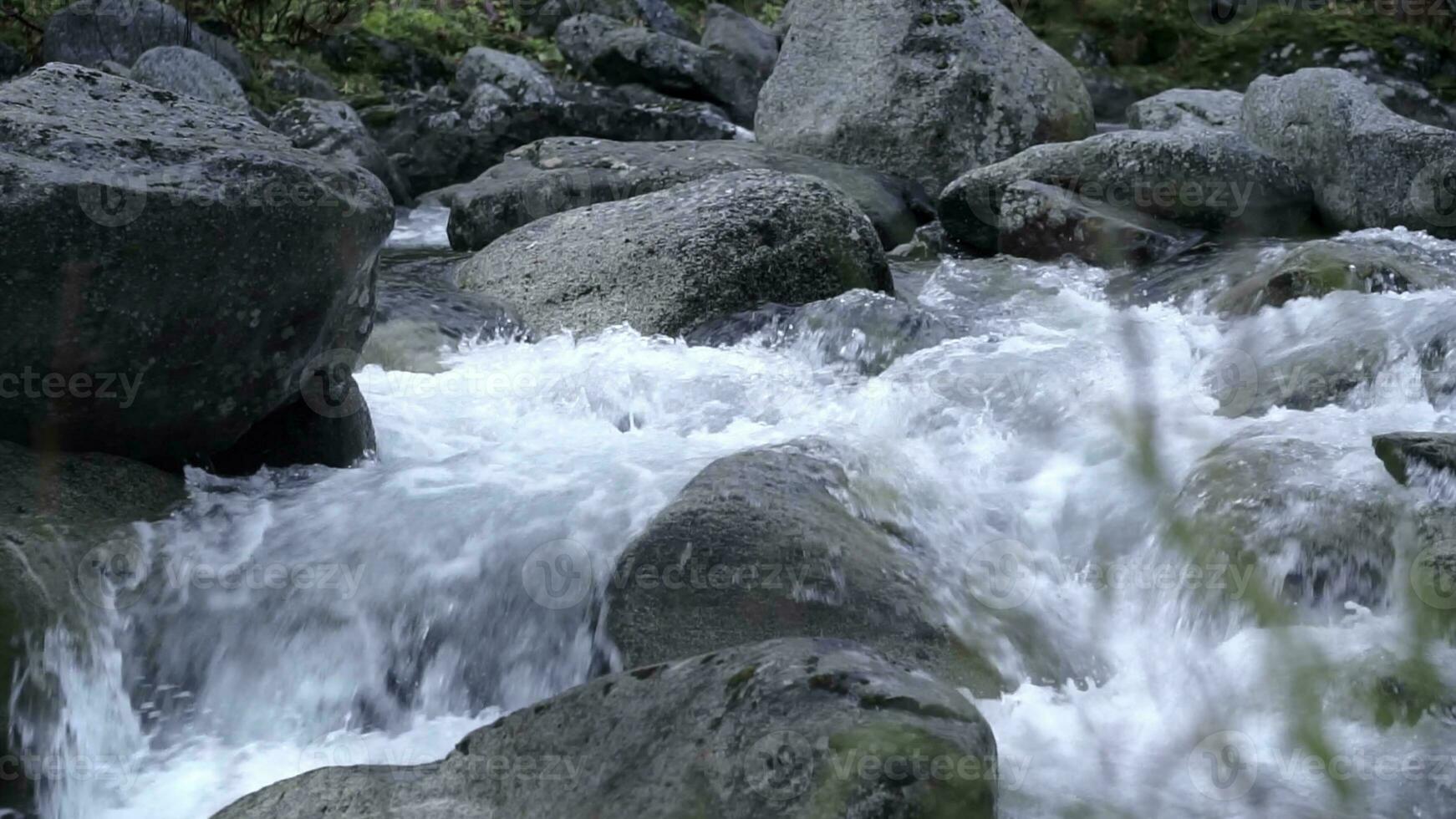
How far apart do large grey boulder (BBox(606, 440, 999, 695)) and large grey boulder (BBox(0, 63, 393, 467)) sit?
1188 mm

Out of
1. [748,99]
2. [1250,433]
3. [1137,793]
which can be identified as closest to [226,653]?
[1137,793]

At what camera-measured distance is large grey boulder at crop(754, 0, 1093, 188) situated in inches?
352

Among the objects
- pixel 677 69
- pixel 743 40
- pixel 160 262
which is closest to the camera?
pixel 160 262

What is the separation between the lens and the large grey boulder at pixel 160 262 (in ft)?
11.3

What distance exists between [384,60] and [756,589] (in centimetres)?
1142

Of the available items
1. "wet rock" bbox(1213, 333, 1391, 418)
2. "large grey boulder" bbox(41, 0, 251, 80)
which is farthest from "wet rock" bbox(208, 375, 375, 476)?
"large grey boulder" bbox(41, 0, 251, 80)

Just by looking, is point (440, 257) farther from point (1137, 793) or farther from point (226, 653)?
point (1137, 793)

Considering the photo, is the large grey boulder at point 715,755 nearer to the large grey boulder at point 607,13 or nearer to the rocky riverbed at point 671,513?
the rocky riverbed at point 671,513

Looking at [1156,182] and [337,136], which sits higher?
[1156,182]

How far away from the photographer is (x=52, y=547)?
3.44 m

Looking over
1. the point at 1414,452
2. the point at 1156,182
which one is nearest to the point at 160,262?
the point at 1414,452

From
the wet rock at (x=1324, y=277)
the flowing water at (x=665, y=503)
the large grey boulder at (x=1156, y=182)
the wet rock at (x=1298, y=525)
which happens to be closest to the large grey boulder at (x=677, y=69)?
the large grey boulder at (x=1156, y=182)

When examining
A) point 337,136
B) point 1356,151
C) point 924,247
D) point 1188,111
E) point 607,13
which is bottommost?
point 607,13

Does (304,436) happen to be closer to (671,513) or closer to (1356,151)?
(671,513)
